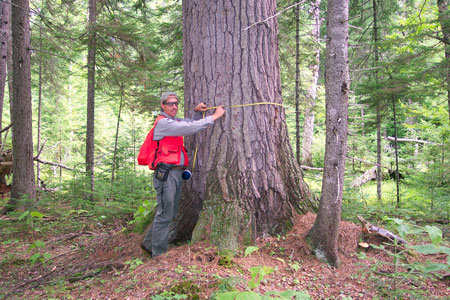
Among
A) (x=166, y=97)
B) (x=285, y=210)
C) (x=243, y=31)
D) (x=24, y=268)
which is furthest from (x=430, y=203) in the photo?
(x=24, y=268)

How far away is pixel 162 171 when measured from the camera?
12.4 feet

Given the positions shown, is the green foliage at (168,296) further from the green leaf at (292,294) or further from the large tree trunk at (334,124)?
the large tree trunk at (334,124)

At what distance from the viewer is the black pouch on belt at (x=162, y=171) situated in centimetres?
377

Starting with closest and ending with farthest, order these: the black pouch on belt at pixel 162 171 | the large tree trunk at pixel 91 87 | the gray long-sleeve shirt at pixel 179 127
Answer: the gray long-sleeve shirt at pixel 179 127 < the black pouch on belt at pixel 162 171 < the large tree trunk at pixel 91 87

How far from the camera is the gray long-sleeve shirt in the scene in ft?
11.6

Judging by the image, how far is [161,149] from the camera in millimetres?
3863

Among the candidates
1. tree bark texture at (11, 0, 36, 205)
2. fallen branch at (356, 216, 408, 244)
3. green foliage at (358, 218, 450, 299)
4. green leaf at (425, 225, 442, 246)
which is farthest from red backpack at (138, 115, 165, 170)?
tree bark texture at (11, 0, 36, 205)

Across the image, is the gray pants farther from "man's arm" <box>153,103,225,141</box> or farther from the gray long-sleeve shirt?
"man's arm" <box>153,103,225,141</box>

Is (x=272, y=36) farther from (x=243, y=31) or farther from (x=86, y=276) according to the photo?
(x=86, y=276)

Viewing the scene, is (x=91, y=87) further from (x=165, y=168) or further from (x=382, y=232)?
(x=382, y=232)

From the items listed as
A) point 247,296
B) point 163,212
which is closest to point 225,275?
point 247,296

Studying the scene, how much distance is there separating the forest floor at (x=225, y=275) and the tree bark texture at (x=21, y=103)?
11.8 ft

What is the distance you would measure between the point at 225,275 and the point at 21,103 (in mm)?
6669

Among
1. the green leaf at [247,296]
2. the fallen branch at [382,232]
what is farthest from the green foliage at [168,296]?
the fallen branch at [382,232]
